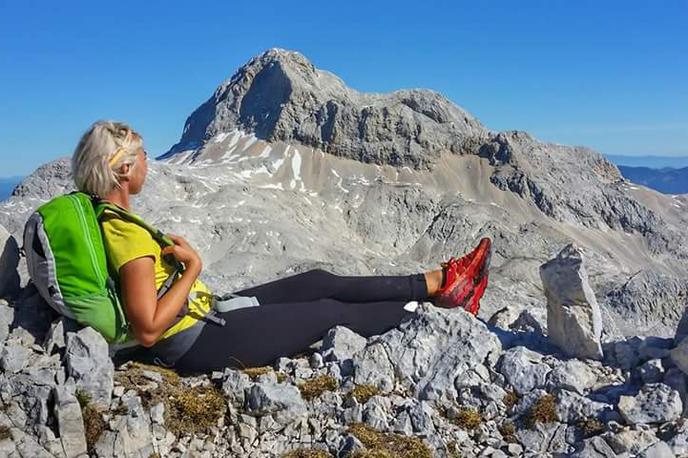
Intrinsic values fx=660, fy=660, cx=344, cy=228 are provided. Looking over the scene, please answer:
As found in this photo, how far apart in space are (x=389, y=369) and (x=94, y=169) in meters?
3.57

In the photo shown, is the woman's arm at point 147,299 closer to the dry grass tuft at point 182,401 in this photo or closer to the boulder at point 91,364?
the boulder at point 91,364

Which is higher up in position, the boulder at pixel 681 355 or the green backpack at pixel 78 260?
the green backpack at pixel 78 260

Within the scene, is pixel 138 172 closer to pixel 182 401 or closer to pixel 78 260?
pixel 78 260

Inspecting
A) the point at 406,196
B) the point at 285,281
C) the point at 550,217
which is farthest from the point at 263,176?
the point at 285,281

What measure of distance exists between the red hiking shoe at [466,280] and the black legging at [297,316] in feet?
0.95

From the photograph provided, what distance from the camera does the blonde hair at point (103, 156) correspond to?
20.7ft

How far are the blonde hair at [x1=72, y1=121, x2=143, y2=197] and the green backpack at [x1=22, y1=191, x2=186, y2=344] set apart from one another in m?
0.16

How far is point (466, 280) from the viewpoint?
8242 millimetres

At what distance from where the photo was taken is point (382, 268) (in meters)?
52.8

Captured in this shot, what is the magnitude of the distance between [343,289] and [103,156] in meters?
3.11

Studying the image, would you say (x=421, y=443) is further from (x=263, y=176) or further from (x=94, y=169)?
(x=263, y=176)

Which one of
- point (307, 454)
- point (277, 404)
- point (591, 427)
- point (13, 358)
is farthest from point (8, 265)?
point (591, 427)

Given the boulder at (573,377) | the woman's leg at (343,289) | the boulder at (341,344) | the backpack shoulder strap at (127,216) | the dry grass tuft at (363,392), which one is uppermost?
the backpack shoulder strap at (127,216)

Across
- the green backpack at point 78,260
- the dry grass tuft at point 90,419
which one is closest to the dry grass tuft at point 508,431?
the green backpack at point 78,260
